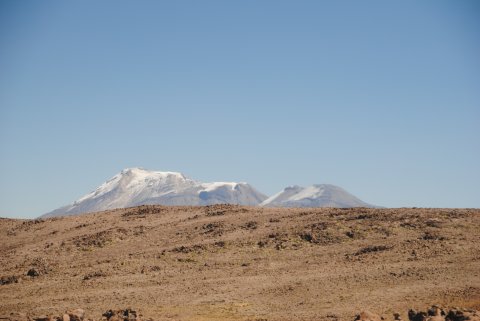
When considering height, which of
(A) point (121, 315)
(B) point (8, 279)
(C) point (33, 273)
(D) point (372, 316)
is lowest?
(D) point (372, 316)

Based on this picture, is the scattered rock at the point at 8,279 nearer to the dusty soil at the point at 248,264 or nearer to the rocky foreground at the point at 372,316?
the dusty soil at the point at 248,264

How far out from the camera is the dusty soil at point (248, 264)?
92.4 feet

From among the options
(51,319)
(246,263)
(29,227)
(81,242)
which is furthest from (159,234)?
(51,319)

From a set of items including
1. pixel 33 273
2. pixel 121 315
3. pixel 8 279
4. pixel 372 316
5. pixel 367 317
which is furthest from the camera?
pixel 33 273

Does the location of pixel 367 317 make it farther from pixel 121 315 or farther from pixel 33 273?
pixel 33 273

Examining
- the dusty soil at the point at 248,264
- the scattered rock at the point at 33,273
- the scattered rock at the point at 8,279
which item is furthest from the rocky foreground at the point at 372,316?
the scattered rock at the point at 33,273

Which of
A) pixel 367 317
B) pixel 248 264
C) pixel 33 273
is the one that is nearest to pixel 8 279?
pixel 33 273

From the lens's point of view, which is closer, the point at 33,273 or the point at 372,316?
the point at 372,316

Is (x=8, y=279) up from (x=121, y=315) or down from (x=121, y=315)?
up

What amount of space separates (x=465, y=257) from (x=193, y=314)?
17784mm

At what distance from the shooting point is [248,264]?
36469 millimetres

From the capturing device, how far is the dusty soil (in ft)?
92.4

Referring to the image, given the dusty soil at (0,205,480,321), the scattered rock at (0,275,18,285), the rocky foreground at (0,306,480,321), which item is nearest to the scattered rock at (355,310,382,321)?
Answer: the rocky foreground at (0,306,480,321)

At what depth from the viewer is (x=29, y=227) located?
5194 cm
